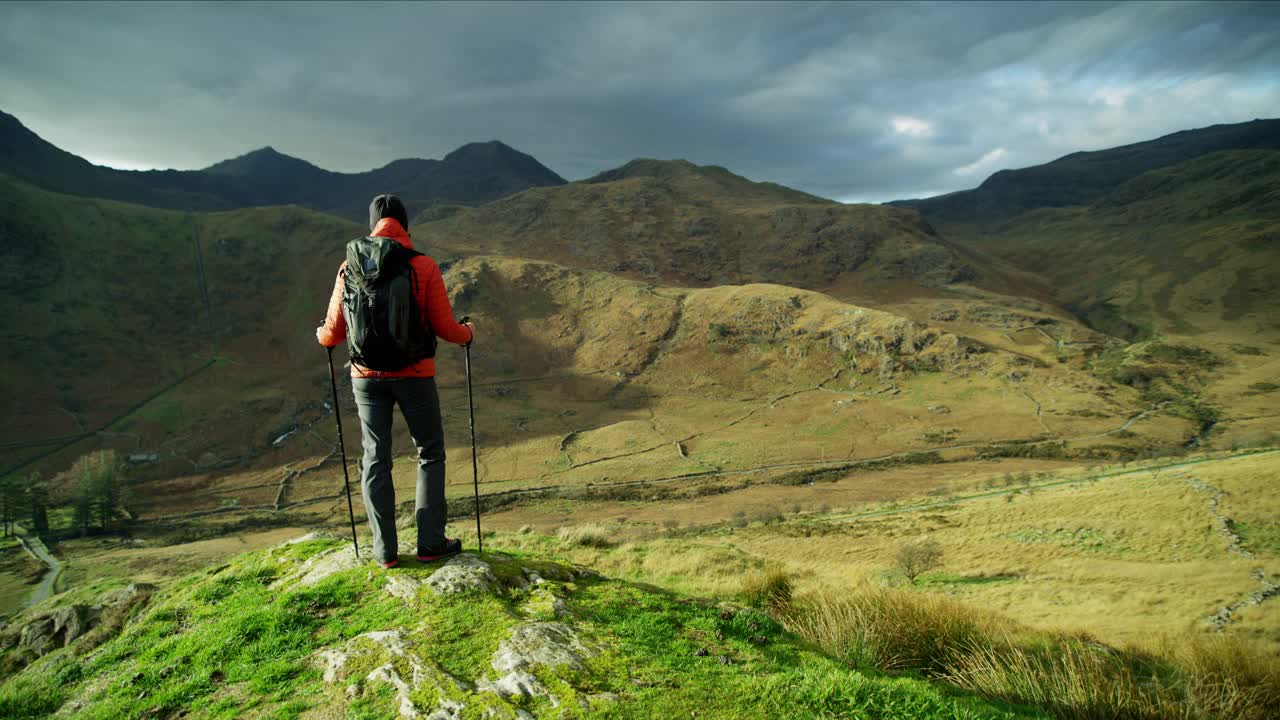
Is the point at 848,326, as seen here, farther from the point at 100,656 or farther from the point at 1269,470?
the point at 100,656

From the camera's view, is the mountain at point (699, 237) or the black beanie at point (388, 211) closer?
the black beanie at point (388, 211)

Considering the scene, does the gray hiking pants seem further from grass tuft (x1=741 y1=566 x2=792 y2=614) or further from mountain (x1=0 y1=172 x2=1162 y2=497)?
mountain (x1=0 y1=172 x2=1162 y2=497)

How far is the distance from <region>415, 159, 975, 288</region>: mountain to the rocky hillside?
69.7m

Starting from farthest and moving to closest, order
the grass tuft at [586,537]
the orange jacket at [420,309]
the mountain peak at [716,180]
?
the mountain peak at [716,180] < the grass tuft at [586,537] < the orange jacket at [420,309]

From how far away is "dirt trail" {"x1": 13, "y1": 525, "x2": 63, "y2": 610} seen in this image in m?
21.1

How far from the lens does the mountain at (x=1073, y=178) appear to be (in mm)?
158375

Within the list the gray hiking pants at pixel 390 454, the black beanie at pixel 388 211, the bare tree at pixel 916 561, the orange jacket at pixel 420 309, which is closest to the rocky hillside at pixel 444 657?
the gray hiking pants at pixel 390 454

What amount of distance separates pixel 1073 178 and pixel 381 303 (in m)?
216

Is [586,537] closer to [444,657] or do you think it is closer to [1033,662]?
[444,657]

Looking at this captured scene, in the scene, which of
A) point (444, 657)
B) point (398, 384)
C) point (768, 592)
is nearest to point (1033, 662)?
point (768, 592)

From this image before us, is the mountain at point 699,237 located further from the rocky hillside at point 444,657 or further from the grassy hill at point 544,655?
the rocky hillside at point 444,657

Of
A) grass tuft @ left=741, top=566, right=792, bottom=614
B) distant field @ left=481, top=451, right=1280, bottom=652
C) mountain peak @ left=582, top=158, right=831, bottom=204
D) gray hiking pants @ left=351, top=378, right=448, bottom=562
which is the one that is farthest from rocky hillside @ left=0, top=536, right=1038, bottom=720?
mountain peak @ left=582, top=158, right=831, bottom=204

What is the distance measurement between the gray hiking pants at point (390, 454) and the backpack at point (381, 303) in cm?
34

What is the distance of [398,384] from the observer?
5.36 m
